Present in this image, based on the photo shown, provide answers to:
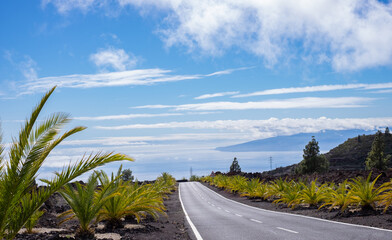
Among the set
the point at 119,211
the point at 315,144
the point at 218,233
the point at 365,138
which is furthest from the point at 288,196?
the point at 365,138

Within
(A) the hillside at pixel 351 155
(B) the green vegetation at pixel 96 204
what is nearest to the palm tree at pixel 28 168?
(B) the green vegetation at pixel 96 204

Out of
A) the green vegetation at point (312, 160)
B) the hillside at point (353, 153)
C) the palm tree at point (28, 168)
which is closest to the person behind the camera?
the palm tree at point (28, 168)

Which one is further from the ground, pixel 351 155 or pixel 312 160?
pixel 351 155

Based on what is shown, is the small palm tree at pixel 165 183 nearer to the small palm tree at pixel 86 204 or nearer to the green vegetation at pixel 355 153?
the small palm tree at pixel 86 204

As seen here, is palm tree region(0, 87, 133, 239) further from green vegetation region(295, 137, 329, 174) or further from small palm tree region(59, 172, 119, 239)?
green vegetation region(295, 137, 329, 174)

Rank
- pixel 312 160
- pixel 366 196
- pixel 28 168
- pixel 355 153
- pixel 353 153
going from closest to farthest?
pixel 28 168, pixel 366 196, pixel 312 160, pixel 355 153, pixel 353 153

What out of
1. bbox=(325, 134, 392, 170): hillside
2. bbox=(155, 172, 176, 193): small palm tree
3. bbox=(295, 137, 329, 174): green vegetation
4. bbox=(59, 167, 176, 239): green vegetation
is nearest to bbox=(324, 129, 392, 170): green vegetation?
bbox=(325, 134, 392, 170): hillside

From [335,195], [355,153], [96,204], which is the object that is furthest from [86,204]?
[355,153]

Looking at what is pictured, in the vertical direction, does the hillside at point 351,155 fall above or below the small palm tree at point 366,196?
above

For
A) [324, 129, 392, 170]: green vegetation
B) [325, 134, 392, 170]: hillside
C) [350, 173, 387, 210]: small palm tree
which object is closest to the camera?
[350, 173, 387, 210]: small palm tree

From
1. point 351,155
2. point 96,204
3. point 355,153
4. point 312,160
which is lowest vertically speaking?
point 96,204

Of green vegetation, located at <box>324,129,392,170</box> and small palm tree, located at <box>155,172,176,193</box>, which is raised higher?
green vegetation, located at <box>324,129,392,170</box>

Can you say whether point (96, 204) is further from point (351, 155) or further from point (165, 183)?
point (351, 155)

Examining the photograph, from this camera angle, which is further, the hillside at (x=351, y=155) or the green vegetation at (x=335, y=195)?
the hillside at (x=351, y=155)
